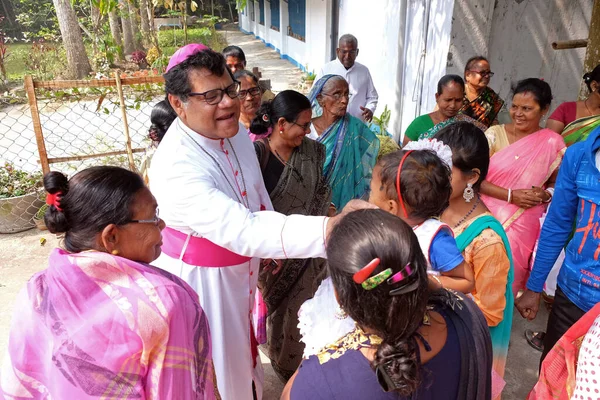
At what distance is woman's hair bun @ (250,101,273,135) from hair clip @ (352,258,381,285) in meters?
1.95

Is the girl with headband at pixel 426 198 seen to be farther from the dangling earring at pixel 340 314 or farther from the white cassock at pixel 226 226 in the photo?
the dangling earring at pixel 340 314

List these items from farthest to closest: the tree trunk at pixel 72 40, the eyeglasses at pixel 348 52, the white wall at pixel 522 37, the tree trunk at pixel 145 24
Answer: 1. the tree trunk at pixel 145 24
2. the tree trunk at pixel 72 40
3. the eyeglasses at pixel 348 52
4. the white wall at pixel 522 37

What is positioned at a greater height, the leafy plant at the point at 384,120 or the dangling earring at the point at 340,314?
the dangling earring at the point at 340,314

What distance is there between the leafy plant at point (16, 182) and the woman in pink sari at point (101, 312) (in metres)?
4.18

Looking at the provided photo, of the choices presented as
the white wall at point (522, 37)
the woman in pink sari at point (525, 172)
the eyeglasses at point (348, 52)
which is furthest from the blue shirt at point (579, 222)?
the eyeglasses at point (348, 52)

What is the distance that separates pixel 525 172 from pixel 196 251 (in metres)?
2.17

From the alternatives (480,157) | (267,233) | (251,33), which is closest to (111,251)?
(267,233)

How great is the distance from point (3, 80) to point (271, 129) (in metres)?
12.7

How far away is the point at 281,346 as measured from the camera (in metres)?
2.90

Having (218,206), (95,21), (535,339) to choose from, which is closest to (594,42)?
(535,339)

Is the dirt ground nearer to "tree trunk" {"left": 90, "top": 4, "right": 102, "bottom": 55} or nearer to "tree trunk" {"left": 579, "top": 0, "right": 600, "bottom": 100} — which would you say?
"tree trunk" {"left": 579, "top": 0, "right": 600, "bottom": 100}

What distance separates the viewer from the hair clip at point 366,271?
0.98 m

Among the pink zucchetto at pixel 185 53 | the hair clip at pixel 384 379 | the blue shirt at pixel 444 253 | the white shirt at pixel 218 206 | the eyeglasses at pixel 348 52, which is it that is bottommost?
the blue shirt at pixel 444 253

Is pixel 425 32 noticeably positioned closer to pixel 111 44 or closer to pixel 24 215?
pixel 24 215
